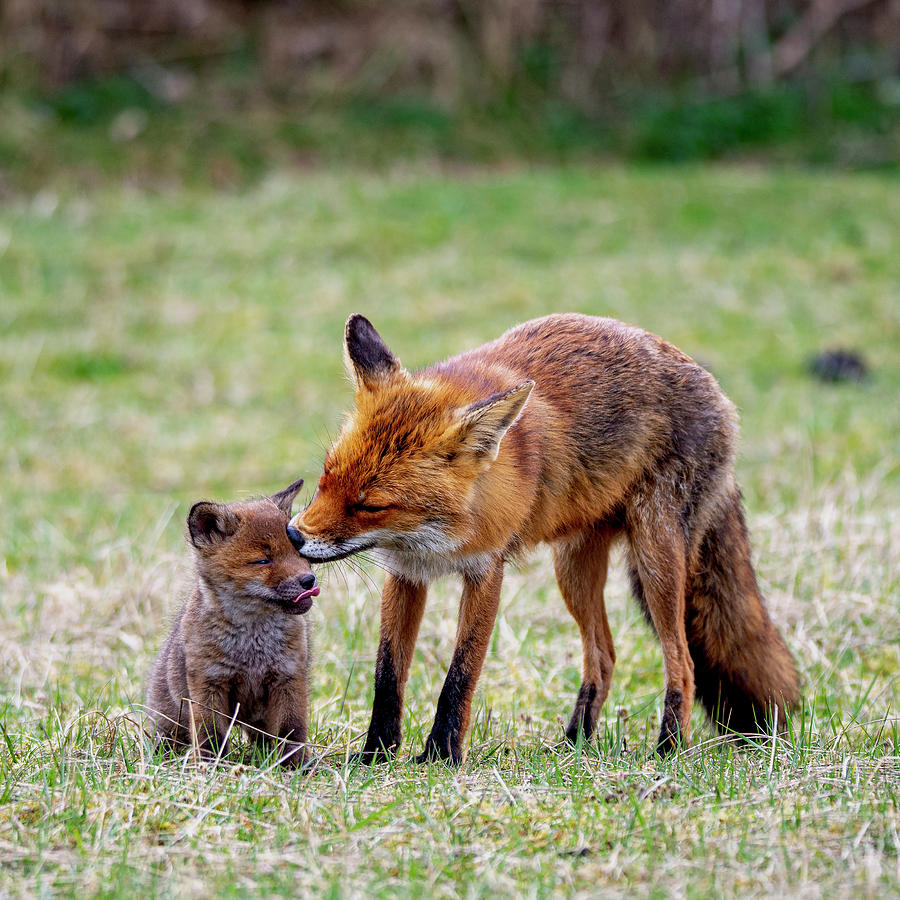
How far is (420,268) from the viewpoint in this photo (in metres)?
16.4

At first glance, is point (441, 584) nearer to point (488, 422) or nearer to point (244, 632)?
point (244, 632)

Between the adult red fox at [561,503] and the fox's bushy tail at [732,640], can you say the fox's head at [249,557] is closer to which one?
the adult red fox at [561,503]

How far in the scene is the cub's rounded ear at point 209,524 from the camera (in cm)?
452

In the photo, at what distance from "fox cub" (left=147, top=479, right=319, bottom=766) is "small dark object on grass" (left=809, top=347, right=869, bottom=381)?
9.49 meters

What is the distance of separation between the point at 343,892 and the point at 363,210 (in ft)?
50.9

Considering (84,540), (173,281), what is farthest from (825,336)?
(84,540)

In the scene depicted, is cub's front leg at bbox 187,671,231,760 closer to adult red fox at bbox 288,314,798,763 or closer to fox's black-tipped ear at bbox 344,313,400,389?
adult red fox at bbox 288,314,798,763

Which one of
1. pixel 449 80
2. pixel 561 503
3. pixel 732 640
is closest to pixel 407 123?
pixel 449 80

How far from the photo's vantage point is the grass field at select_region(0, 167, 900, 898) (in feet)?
11.1

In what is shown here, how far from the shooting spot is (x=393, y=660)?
4594mm

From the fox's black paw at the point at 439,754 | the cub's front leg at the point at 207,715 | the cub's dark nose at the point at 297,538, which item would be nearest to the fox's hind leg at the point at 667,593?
the fox's black paw at the point at 439,754

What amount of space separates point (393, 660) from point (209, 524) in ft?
2.79

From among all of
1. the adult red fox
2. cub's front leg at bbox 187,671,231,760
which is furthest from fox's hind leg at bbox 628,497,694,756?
cub's front leg at bbox 187,671,231,760

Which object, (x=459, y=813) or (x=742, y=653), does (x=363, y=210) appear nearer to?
(x=742, y=653)
